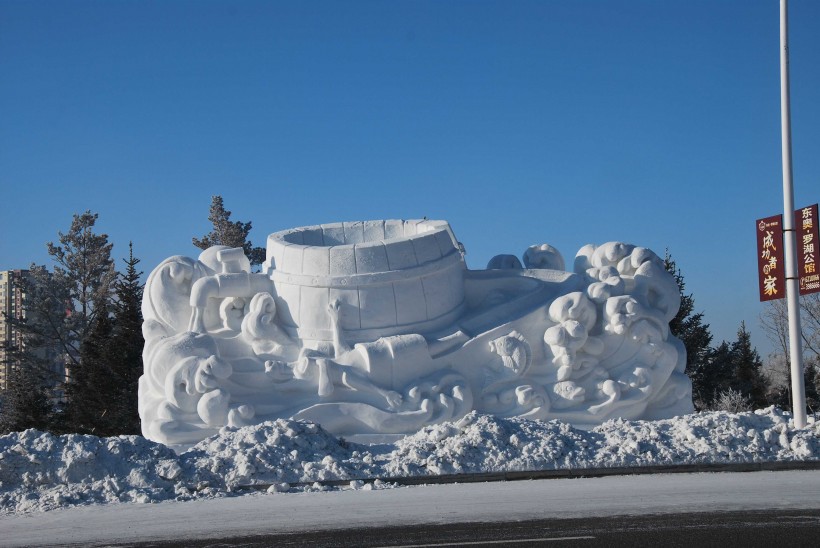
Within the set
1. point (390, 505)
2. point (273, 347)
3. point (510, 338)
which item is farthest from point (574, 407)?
point (390, 505)

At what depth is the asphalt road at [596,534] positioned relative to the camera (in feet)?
21.1

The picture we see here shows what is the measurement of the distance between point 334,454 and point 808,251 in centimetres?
616

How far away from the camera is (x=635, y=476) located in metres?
9.53

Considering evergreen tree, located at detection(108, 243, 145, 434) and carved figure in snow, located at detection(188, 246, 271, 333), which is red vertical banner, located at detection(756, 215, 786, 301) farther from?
evergreen tree, located at detection(108, 243, 145, 434)

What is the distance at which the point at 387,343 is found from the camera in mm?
12195

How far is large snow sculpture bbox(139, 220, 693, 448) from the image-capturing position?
39.4ft

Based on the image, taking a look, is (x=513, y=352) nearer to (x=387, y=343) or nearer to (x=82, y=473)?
(x=387, y=343)

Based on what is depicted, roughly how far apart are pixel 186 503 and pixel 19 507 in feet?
4.87

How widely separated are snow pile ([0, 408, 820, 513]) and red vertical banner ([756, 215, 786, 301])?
1.57m

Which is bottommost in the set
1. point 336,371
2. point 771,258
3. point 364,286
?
point 336,371

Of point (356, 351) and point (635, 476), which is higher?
point (356, 351)

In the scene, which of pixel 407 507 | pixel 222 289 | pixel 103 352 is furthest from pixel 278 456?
pixel 103 352

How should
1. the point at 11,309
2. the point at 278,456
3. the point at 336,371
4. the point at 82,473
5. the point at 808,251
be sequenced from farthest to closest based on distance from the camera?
1. the point at 11,309
2. the point at 336,371
3. the point at 808,251
4. the point at 278,456
5. the point at 82,473

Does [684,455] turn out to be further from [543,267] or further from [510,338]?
[543,267]
